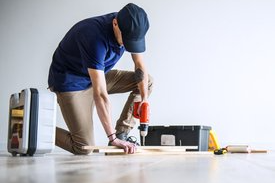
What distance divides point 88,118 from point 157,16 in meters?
2.62

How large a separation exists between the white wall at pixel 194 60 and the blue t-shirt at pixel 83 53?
2225 mm

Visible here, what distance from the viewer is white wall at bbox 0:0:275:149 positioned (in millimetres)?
5332

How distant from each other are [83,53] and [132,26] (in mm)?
403

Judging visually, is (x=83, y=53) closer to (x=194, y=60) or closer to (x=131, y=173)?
(x=131, y=173)

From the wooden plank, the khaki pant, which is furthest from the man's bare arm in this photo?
the wooden plank

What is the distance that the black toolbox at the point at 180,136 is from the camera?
147 inches

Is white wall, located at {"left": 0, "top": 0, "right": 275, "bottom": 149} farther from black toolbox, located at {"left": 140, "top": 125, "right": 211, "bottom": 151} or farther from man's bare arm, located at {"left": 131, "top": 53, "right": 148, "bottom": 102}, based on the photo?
man's bare arm, located at {"left": 131, "top": 53, "right": 148, "bottom": 102}

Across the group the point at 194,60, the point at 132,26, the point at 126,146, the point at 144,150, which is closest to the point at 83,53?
the point at 132,26

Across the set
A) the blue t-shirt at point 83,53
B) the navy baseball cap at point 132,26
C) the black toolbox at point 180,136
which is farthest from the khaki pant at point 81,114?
the navy baseball cap at point 132,26

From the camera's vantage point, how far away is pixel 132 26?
2453mm

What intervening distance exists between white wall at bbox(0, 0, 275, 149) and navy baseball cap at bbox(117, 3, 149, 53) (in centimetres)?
280

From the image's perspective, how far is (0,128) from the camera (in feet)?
18.0

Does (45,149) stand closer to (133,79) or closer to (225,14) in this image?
(133,79)

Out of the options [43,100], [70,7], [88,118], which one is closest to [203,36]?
[70,7]
